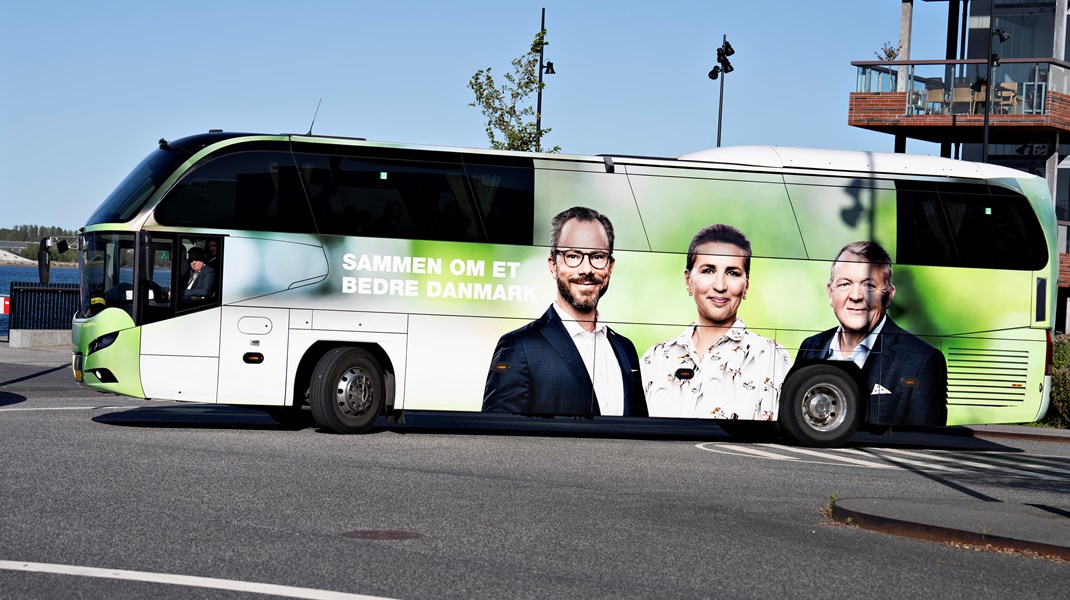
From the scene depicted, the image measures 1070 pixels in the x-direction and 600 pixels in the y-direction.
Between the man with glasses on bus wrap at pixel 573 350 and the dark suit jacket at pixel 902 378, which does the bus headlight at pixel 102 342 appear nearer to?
the man with glasses on bus wrap at pixel 573 350

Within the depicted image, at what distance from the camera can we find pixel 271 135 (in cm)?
1638

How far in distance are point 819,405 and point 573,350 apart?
3.36 m

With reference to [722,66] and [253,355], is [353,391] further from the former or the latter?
[722,66]

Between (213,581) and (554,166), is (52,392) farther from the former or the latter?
(213,581)

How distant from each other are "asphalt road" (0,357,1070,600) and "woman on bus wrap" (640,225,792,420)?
591 mm

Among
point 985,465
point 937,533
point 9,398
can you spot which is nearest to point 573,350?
point 985,465

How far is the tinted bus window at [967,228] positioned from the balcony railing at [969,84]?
66.0ft

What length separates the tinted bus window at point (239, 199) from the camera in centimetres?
1591

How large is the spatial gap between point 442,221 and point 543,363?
84.1 inches

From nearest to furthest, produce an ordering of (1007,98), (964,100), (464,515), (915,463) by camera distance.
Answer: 1. (464,515)
2. (915,463)
3. (1007,98)
4. (964,100)

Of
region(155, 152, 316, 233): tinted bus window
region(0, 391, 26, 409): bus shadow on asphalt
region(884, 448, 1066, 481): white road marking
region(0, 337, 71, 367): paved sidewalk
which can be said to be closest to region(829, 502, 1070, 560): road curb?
region(884, 448, 1066, 481): white road marking

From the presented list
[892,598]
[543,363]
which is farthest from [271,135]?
[892,598]

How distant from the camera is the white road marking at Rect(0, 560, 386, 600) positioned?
695 centimetres

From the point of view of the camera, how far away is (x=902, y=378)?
57.0ft
